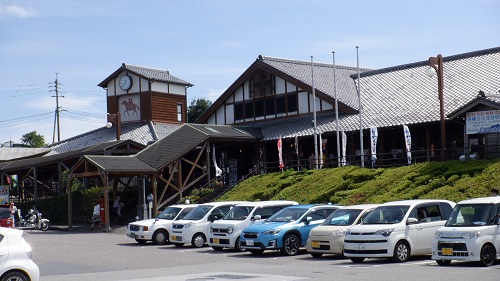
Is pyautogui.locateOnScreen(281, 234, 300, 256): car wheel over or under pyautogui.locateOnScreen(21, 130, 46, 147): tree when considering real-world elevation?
under

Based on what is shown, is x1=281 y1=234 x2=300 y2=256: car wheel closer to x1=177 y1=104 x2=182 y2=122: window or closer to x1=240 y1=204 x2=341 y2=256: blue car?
x1=240 y1=204 x2=341 y2=256: blue car

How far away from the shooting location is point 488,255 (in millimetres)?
16453

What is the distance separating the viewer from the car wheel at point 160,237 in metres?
27.6

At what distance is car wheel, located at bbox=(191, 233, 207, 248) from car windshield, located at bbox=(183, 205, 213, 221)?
710 mm

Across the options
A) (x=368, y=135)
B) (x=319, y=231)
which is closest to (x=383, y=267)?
(x=319, y=231)

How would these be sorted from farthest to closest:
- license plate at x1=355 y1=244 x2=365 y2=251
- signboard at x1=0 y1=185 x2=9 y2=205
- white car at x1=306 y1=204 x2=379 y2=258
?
1. signboard at x1=0 y1=185 x2=9 y2=205
2. white car at x1=306 y1=204 x2=379 y2=258
3. license plate at x1=355 y1=244 x2=365 y2=251

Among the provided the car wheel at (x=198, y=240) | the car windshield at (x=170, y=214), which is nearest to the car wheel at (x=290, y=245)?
the car wheel at (x=198, y=240)

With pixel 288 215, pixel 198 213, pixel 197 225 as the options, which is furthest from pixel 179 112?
pixel 288 215

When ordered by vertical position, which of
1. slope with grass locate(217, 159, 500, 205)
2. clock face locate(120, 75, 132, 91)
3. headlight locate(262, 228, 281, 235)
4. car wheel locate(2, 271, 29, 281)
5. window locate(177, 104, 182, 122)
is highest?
clock face locate(120, 75, 132, 91)

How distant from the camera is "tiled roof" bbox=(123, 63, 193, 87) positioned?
5716cm

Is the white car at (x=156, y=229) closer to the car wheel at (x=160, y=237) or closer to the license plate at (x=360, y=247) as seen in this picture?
the car wheel at (x=160, y=237)

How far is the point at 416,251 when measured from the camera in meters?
18.6

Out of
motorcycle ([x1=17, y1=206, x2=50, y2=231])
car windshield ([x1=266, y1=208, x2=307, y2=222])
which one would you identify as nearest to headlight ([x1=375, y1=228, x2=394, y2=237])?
car windshield ([x1=266, y1=208, x2=307, y2=222])

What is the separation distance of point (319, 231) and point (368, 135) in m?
21.8
